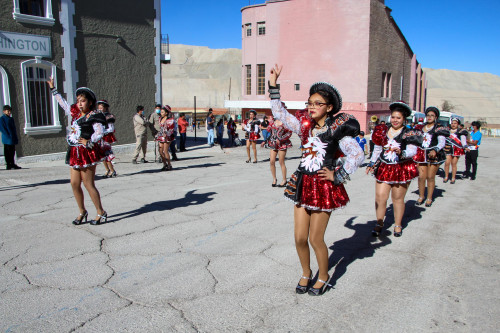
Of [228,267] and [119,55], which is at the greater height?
[119,55]

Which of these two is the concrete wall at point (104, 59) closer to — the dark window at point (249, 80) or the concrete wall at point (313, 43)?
the concrete wall at point (313, 43)

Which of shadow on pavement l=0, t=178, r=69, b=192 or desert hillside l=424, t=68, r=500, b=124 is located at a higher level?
desert hillside l=424, t=68, r=500, b=124

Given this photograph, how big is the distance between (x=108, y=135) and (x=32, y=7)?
7303 mm

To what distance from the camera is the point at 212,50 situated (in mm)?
119000

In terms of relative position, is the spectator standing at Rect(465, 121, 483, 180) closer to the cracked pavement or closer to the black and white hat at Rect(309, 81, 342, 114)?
the cracked pavement

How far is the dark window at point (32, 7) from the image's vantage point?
12492 millimetres

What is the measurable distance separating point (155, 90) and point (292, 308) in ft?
49.3

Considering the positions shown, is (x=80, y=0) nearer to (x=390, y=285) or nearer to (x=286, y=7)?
(x=390, y=285)

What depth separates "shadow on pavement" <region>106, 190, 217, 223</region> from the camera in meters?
6.37

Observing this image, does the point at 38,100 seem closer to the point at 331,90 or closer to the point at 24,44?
the point at 24,44

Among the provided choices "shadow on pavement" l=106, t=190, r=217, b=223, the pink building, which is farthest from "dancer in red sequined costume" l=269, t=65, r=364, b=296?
the pink building

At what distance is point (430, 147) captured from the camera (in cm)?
720

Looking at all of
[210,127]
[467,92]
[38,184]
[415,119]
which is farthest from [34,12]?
[467,92]

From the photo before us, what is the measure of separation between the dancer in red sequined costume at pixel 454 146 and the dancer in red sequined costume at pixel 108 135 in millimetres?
8242
